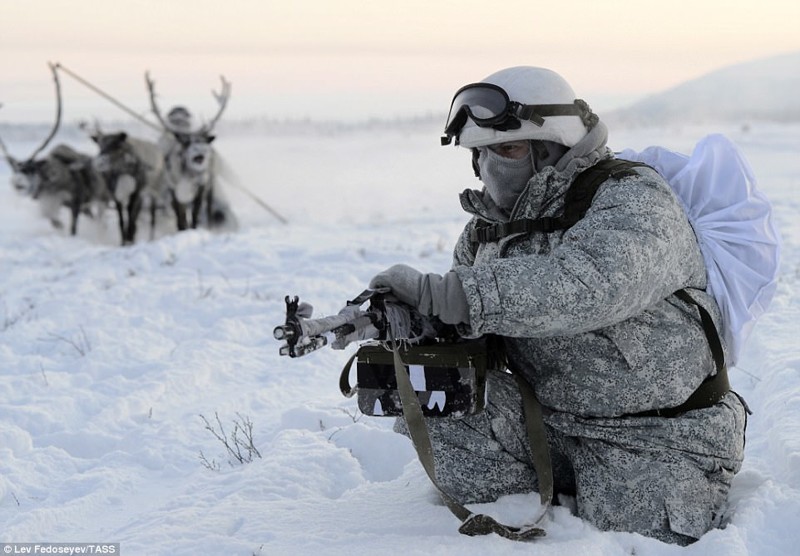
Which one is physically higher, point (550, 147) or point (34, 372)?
point (550, 147)

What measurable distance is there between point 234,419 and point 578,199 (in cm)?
243

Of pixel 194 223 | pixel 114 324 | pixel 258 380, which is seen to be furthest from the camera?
pixel 194 223

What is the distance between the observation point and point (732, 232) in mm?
2967

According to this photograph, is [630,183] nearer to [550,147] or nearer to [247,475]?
[550,147]

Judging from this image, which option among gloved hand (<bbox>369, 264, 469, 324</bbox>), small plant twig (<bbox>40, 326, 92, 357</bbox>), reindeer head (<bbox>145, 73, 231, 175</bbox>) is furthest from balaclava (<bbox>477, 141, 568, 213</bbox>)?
reindeer head (<bbox>145, 73, 231, 175</bbox>)

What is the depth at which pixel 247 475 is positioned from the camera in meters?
3.53

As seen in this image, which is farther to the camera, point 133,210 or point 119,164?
point 133,210

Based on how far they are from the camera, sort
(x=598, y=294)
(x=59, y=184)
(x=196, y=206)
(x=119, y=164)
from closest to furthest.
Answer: (x=598, y=294) → (x=119, y=164) → (x=196, y=206) → (x=59, y=184)

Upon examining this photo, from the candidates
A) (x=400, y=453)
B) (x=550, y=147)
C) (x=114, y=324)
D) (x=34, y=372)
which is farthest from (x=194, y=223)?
(x=550, y=147)

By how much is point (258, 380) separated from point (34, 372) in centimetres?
133

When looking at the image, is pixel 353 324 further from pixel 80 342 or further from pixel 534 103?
pixel 80 342

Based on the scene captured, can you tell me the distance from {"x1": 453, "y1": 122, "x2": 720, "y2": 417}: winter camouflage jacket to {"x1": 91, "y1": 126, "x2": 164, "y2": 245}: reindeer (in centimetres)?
1156

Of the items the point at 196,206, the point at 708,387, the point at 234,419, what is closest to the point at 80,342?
the point at 234,419

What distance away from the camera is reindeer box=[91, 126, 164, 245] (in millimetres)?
13750
